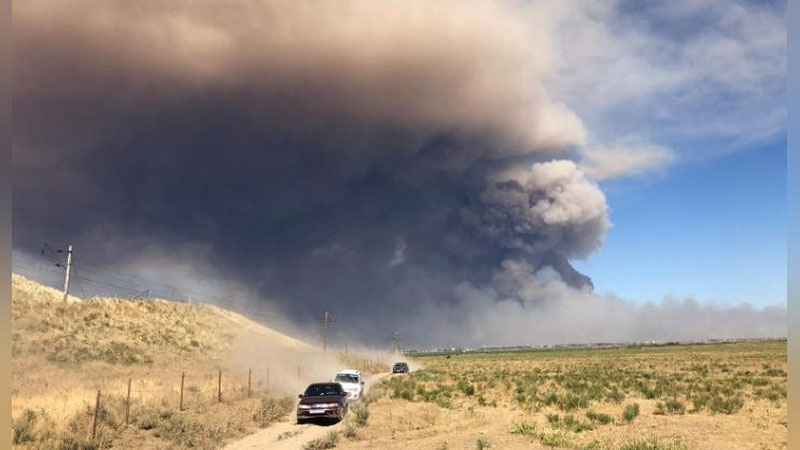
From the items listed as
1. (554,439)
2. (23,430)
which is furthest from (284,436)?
(554,439)

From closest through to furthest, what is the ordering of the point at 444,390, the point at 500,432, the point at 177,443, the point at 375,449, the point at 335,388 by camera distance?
1. the point at 375,449
2. the point at 177,443
3. the point at 500,432
4. the point at 335,388
5. the point at 444,390

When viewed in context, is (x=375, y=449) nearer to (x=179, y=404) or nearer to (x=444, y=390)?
(x=179, y=404)

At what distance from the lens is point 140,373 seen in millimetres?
50875

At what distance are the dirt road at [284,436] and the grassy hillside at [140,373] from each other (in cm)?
83

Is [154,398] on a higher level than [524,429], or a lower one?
higher

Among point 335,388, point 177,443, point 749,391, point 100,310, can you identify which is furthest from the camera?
point 100,310

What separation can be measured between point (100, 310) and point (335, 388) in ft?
190

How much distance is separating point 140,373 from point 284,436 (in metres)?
34.0

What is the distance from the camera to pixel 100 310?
2913 inches

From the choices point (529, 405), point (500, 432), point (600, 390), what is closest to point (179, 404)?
point (500, 432)

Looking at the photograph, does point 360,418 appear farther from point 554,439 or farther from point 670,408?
point 670,408

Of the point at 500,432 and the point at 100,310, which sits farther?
the point at 100,310

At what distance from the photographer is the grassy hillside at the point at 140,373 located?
21.8 meters

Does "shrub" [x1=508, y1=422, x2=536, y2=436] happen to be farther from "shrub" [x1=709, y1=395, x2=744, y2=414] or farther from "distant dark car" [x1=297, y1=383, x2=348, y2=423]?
"shrub" [x1=709, y1=395, x2=744, y2=414]
